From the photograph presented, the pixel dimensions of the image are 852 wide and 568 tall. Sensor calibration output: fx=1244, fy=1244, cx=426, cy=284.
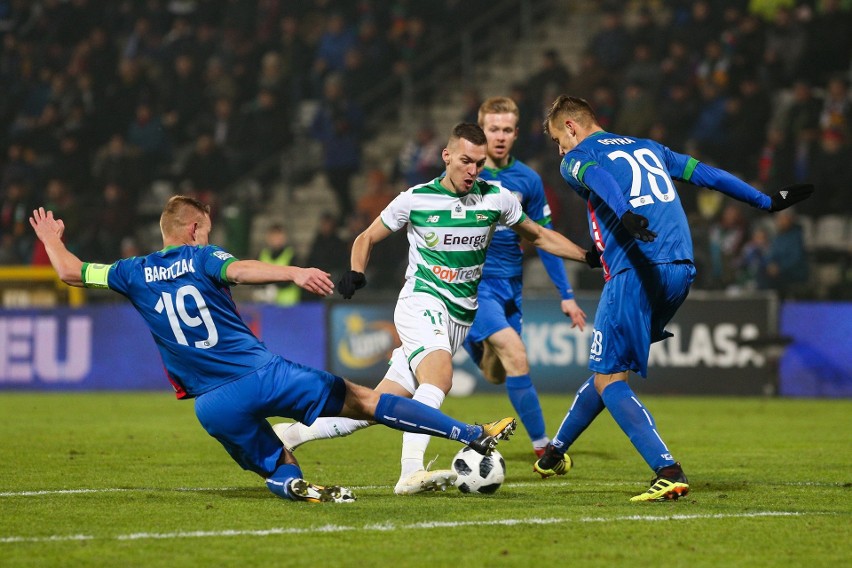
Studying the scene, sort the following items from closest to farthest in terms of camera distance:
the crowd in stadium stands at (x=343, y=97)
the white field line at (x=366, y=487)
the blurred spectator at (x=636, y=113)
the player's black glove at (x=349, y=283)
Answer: the player's black glove at (x=349, y=283)
the white field line at (x=366, y=487)
the crowd in stadium stands at (x=343, y=97)
the blurred spectator at (x=636, y=113)

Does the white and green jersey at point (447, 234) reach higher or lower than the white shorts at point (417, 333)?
higher

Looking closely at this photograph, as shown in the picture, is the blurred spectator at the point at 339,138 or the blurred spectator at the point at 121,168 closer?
the blurred spectator at the point at 339,138

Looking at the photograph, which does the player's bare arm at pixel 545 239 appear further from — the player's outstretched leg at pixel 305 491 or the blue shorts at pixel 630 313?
the player's outstretched leg at pixel 305 491

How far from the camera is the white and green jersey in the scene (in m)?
7.34

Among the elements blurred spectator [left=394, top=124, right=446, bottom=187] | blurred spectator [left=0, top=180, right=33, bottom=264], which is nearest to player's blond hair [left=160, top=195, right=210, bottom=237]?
blurred spectator [left=394, top=124, right=446, bottom=187]

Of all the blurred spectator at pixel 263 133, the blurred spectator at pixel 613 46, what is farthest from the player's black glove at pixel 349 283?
the blurred spectator at pixel 263 133

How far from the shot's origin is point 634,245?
692 cm

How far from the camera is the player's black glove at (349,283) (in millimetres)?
6516

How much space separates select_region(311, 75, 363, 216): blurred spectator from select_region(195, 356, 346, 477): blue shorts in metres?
13.5

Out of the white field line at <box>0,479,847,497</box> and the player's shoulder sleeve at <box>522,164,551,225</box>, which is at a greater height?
the player's shoulder sleeve at <box>522,164,551,225</box>

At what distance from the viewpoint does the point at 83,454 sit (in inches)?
365

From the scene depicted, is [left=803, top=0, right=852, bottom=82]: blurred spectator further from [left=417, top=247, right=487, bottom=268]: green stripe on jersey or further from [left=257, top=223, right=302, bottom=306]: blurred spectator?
[left=417, top=247, right=487, bottom=268]: green stripe on jersey

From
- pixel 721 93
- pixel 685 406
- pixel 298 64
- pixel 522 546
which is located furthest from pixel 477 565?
pixel 298 64

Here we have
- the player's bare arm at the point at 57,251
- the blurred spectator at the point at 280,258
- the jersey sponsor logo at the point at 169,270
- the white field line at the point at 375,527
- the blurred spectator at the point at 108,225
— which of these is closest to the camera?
the white field line at the point at 375,527
